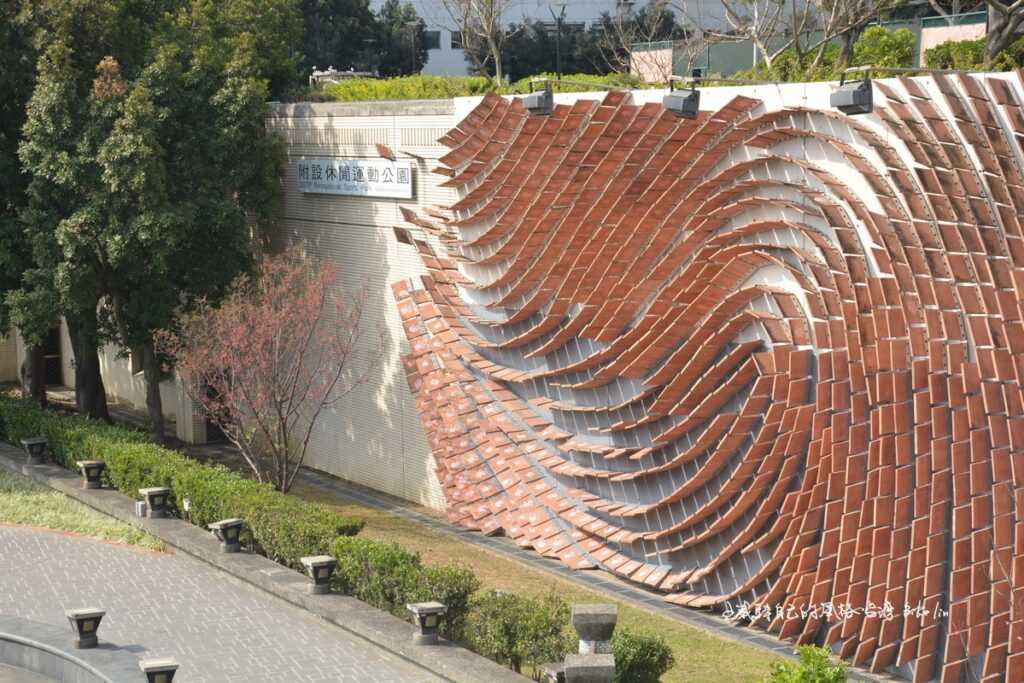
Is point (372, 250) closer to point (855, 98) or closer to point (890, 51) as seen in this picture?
point (890, 51)

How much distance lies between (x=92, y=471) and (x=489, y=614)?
25.6ft

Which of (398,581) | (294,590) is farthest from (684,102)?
(294,590)

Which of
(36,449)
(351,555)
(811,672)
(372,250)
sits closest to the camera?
(811,672)

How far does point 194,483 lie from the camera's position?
1485 cm

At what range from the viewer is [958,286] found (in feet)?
36.4

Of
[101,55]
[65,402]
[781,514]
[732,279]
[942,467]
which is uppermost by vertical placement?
[101,55]

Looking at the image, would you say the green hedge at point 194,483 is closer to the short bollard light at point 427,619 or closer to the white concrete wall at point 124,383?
the short bollard light at point 427,619

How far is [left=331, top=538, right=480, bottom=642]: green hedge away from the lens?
1107cm

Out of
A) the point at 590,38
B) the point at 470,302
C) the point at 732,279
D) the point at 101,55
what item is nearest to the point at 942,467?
the point at 732,279

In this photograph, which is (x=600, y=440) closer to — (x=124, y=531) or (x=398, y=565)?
(x=398, y=565)

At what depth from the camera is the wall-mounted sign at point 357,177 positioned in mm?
17938

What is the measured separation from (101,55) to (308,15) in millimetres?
24867

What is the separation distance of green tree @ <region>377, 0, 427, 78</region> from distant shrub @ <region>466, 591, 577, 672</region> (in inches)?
1386

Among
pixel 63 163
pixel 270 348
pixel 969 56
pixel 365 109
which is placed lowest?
pixel 270 348
